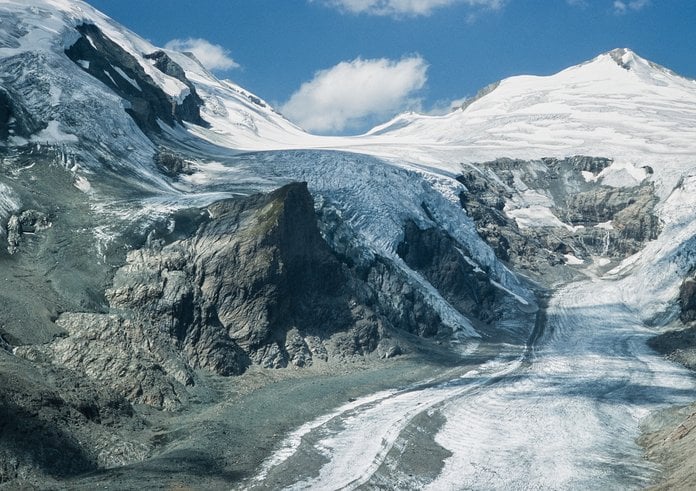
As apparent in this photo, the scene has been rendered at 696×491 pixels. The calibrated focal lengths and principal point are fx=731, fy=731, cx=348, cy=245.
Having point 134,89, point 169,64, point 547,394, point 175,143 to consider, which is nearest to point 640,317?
point 547,394

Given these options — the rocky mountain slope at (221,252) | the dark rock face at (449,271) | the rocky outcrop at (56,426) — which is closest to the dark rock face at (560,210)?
the rocky mountain slope at (221,252)

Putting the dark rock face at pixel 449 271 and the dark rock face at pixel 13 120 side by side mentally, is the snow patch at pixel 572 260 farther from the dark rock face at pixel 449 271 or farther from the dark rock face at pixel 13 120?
the dark rock face at pixel 13 120

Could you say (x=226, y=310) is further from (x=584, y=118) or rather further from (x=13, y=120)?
(x=584, y=118)

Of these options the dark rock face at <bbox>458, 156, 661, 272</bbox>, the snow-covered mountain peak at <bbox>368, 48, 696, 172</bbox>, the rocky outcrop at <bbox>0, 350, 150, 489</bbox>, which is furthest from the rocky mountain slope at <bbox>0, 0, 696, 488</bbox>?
the snow-covered mountain peak at <bbox>368, 48, 696, 172</bbox>

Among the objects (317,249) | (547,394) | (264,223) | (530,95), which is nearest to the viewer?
(547,394)

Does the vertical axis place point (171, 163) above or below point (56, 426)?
above

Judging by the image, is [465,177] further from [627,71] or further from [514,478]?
[627,71]

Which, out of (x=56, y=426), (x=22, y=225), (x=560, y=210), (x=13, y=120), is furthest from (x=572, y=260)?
(x=56, y=426)

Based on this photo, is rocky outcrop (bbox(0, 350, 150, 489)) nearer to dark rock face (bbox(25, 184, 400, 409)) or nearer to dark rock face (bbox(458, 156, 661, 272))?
dark rock face (bbox(25, 184, 400, 409))
